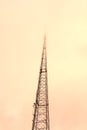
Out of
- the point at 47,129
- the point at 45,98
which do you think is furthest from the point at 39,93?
the point at 47,129

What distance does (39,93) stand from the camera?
125m

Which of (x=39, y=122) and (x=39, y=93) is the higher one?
(x=39, y=93)

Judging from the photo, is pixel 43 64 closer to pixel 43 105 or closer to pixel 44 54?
pixel 44 54

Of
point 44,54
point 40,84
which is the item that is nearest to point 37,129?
point 40,84

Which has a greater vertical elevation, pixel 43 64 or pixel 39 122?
pixel 43 64

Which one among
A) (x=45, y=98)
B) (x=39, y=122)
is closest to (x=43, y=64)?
(x=45, y=98)

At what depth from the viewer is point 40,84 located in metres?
126

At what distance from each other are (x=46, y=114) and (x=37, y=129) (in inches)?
308

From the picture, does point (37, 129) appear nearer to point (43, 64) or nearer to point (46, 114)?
point (46, 114)

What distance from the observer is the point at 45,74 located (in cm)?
12469

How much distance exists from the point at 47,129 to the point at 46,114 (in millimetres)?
4859

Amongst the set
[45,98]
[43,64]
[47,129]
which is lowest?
[47,129]

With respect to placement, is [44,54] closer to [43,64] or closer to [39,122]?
[43,64]

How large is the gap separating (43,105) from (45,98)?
9.01 ft
